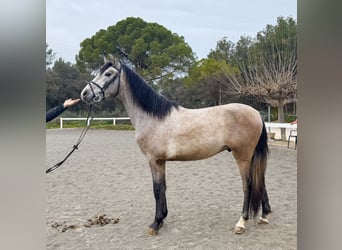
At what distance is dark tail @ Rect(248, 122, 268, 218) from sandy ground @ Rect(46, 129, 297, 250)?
0.29 feet

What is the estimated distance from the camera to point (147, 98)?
5.01 feet

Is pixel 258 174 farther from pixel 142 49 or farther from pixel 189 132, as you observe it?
pixel 142 49

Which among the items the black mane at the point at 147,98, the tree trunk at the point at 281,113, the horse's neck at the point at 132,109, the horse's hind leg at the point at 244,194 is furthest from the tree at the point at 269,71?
the horse's neck at the point at 132,109

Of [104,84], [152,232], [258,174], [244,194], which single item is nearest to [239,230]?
[244,194]

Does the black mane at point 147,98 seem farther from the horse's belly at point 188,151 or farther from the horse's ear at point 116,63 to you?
the horse's belly at point 188,151

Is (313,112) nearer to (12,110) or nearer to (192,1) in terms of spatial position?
(12,110)

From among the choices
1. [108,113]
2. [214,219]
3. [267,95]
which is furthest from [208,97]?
[214,219]

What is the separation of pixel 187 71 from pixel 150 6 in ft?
1.26

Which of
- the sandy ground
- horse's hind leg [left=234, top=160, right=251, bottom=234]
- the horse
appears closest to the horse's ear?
the horse

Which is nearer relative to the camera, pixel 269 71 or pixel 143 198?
pixel 269 71

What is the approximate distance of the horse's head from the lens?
1.44 m

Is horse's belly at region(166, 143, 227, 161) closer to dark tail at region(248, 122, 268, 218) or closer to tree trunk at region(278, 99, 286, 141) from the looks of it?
dark tail at region(248, 122, 268, 218)

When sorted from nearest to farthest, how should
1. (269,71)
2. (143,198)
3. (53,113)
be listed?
(53,113) < (269,71) < (143,198)

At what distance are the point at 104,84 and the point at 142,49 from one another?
31 cm
